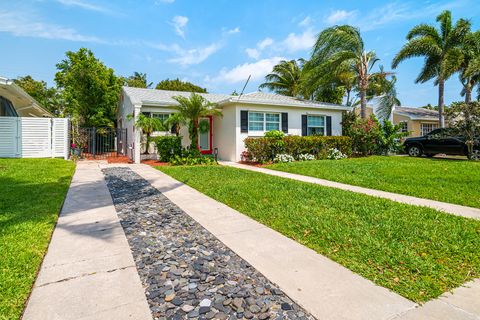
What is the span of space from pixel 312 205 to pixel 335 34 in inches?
626

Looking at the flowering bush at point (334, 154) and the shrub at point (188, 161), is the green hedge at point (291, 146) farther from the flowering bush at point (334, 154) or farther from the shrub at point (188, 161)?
the shrub at point (188, 161)

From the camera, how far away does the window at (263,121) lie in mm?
14836

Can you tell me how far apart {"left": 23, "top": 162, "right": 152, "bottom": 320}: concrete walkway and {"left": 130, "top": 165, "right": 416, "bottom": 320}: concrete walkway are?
1.29 m

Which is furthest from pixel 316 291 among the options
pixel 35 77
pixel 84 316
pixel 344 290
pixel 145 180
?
pixel 35 77

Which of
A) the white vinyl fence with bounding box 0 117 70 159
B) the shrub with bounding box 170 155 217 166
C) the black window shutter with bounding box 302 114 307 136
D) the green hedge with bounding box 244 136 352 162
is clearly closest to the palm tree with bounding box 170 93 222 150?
the shrub with bounding box 170 155 217 166

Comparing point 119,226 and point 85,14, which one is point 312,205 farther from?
point 85,14

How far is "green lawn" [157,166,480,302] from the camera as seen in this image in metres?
A: 2.76

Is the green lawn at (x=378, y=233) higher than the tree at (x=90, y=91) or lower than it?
lower

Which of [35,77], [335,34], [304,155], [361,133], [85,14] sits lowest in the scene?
[304,155]

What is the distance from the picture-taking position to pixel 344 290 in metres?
2.48

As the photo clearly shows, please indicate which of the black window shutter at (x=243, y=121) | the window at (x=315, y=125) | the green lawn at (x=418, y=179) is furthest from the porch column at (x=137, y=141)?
the window at (x=315, y=125)

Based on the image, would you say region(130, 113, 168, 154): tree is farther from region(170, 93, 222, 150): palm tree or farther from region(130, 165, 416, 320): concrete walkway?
region(130, 165, 416, 320): concrete walkway

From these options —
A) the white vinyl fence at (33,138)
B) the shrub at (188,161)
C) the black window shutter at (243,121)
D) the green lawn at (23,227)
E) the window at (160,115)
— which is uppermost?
the window at (160,115)

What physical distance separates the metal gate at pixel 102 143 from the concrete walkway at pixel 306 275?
49.0 feet
